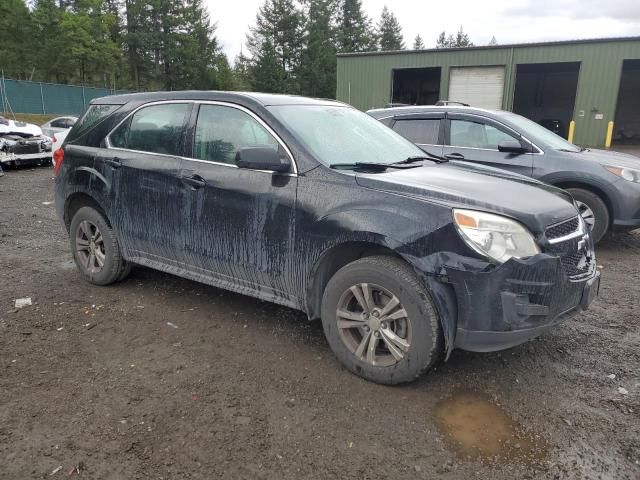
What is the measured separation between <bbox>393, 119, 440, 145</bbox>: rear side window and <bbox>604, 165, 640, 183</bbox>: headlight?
2.23 metres

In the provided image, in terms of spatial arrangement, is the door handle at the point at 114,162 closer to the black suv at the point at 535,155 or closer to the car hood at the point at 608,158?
the black suv at the point at 535,155

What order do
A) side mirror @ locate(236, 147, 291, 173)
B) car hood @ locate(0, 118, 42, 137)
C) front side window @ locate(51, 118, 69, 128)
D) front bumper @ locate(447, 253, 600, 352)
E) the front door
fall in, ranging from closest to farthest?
front bumper @ locate(447, 253, 600, 352)
side mirror @ locate(236, 147, 291, 173)
the front door
car hood @ locate(0, 118, 42, 137)
front side window @ locate(51, 118, 69, 128)

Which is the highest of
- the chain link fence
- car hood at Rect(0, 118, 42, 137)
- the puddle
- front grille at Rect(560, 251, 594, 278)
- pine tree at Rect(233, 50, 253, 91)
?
pine tree at Rect(233, 50, 253, 91)

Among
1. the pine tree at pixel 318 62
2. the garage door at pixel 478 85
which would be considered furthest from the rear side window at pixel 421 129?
the pine tree at pixel 318 62

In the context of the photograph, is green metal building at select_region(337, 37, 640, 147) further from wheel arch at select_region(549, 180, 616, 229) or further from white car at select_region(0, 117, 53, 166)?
wheel arch at select_region(549, 180, 616, 229)

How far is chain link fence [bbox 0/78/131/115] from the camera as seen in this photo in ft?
96.6

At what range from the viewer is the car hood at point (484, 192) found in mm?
2924

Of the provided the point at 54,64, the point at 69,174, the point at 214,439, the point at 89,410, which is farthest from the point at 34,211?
the point at 54,64

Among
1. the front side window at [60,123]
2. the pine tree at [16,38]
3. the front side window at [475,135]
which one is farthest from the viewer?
the pine tree at [16,38]

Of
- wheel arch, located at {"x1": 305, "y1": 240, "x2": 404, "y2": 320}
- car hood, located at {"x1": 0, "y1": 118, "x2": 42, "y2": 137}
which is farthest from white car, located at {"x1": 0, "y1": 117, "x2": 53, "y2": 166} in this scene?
wheel arch, located at {"x1": 305, "y1": 240, "x2": 404, "y2": 320}

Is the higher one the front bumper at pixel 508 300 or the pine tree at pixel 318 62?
the pine tree at pixel 318 62

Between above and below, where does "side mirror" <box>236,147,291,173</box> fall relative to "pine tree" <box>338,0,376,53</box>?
below

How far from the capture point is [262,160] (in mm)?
3385

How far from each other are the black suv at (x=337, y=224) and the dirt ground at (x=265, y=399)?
370mm
